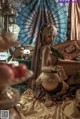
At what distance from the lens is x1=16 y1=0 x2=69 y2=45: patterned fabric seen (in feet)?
10.6

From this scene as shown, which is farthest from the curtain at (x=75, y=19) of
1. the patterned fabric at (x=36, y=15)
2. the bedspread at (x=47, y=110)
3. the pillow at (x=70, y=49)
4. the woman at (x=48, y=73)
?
the bedspread at (x=47, y=110)

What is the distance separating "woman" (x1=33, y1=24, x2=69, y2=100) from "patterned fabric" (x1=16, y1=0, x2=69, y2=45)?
158 centimetres

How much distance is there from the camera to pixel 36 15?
3.24 metres

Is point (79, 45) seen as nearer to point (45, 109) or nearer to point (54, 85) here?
point (54, 85)

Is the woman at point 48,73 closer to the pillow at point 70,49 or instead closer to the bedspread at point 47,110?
the bedspread at point 47,110

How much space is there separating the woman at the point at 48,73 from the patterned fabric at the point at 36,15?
1.58 metres

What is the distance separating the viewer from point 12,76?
512mm

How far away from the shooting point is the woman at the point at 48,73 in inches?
58.6

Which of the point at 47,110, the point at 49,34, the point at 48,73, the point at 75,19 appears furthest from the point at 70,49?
the point at 75,19

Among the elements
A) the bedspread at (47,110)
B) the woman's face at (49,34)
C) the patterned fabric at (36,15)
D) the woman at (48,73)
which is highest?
the patterned fabric at (36,15)

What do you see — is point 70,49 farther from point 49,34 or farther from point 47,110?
point 47,110

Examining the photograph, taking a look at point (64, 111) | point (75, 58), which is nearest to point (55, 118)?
point (64, 111)

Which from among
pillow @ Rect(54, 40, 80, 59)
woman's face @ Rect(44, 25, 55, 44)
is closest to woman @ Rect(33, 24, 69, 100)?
woman's face @ Rect(44, 25, 55, 44)

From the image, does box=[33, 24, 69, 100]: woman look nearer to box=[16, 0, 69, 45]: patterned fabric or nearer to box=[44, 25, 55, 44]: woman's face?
box=[44, 25, 55, 44]: woman's face
